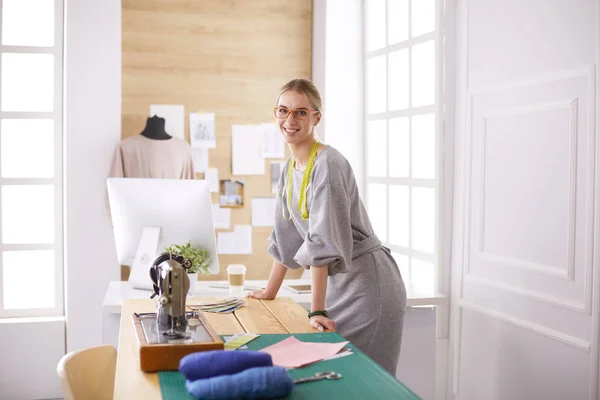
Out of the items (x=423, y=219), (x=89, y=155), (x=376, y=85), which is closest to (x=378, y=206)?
(x=423, y=219)

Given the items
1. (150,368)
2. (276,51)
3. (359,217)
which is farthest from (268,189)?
(150,368)

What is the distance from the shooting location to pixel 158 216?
10.0ft

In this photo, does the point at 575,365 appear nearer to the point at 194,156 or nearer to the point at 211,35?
the point at 194,156

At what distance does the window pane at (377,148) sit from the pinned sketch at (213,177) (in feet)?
3.28

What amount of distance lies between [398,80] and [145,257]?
6.45 feet

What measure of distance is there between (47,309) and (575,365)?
317 cm

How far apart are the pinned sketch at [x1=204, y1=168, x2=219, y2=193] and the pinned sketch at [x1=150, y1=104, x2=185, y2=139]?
0.29 m

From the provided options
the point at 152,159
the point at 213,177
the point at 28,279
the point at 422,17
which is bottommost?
the point at 28,279

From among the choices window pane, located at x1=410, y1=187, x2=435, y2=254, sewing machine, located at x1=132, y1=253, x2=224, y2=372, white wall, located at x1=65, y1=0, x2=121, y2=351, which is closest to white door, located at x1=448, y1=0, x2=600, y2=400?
window pane, located at x1=410, y1=187, x2=435, y2=254

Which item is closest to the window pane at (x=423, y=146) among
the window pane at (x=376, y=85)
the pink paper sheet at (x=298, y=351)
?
the window pane at (x=376, y=85)

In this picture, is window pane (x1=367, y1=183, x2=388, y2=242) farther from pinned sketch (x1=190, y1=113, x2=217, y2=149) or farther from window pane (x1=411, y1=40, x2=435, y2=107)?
pinned sketch (x1=190, y1=113, x2=217, y2=149)

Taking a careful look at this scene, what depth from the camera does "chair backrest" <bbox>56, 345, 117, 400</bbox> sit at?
2062 mm

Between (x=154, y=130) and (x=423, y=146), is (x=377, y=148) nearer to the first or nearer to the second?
(x=423, y=146)

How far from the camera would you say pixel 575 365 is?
8.86 ft
